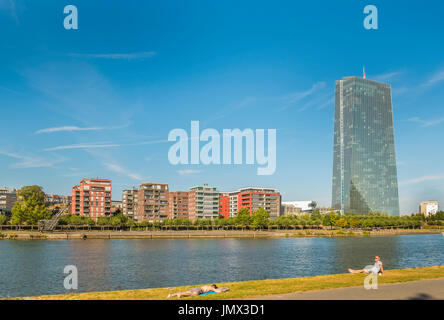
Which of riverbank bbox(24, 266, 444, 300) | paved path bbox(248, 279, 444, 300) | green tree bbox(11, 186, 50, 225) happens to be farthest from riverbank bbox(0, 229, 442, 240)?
paved path bbox(248, 279, 444, 300)

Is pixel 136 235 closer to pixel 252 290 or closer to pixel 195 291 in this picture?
pixel 195 291

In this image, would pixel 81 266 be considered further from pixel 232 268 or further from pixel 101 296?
pixel 101 296

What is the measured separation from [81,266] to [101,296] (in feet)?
148

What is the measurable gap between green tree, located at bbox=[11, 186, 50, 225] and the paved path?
166 m

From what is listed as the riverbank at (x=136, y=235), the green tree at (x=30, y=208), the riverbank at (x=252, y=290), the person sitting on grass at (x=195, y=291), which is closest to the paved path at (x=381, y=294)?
the riverbank at (x=252, y=290)

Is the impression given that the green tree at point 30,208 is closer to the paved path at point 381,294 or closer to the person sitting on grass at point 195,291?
the person sitting on grass at point 195,291

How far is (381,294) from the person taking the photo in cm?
2031

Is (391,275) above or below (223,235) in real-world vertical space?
above

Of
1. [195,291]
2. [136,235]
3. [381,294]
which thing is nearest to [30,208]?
[136,235]

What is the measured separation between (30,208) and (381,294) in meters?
172

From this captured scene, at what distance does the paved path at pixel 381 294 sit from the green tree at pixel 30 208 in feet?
546
